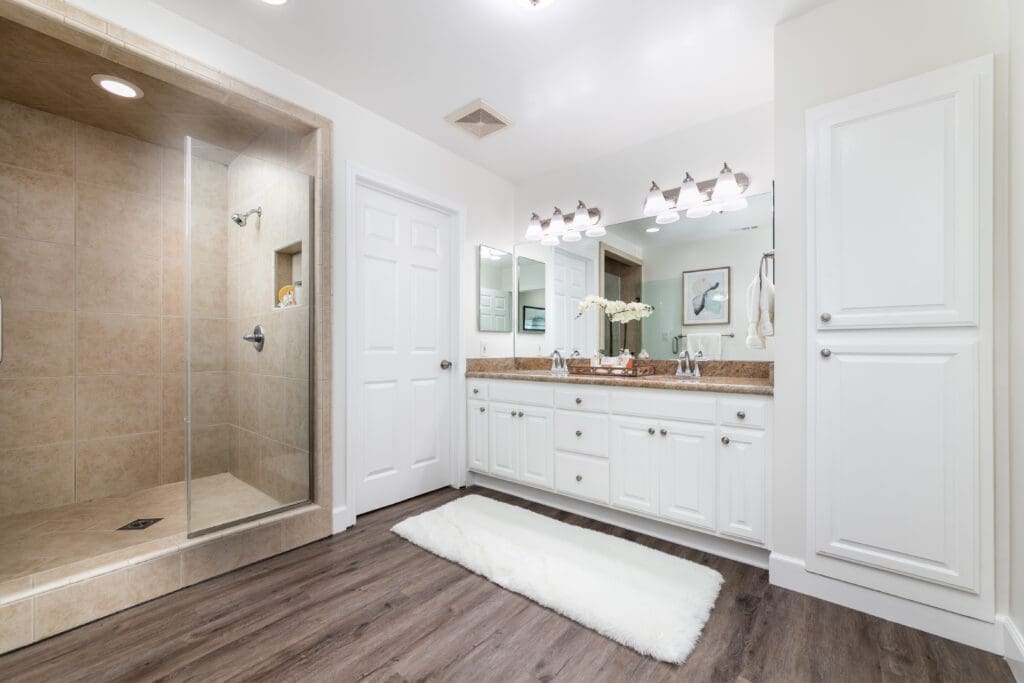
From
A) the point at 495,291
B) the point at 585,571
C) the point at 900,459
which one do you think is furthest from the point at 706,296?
the point at 585,571

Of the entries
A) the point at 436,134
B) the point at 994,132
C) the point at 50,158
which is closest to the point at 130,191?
the point at 50,158

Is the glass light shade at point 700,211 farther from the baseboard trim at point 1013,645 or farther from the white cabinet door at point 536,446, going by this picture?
the baseboard trim at point 1013,645

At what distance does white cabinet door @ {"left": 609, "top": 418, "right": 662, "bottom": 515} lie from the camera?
2.31 metres

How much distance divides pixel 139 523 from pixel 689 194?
3.68 metres

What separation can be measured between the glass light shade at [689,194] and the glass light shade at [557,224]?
95 cm

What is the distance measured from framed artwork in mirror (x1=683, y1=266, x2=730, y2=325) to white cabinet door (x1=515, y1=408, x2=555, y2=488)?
112cm

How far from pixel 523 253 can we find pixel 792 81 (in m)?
2.16

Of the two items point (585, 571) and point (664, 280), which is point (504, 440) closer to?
point (585, 571)

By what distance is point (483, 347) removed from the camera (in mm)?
3471

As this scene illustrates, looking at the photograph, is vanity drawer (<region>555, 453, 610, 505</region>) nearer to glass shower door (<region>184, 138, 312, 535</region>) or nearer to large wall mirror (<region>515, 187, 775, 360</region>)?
large wall mirror (<region>515, 187, 775, 360</region>)

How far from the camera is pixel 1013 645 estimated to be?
1407 mm

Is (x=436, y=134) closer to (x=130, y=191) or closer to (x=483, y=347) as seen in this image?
(x=483, y=347)

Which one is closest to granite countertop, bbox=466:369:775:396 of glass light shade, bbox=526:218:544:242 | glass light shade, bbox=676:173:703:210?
glass light shade, bbox=676:173:703:210

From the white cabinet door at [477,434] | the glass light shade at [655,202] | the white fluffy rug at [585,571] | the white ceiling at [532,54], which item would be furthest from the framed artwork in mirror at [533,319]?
Result: the white fluffy rug at [585,571]
